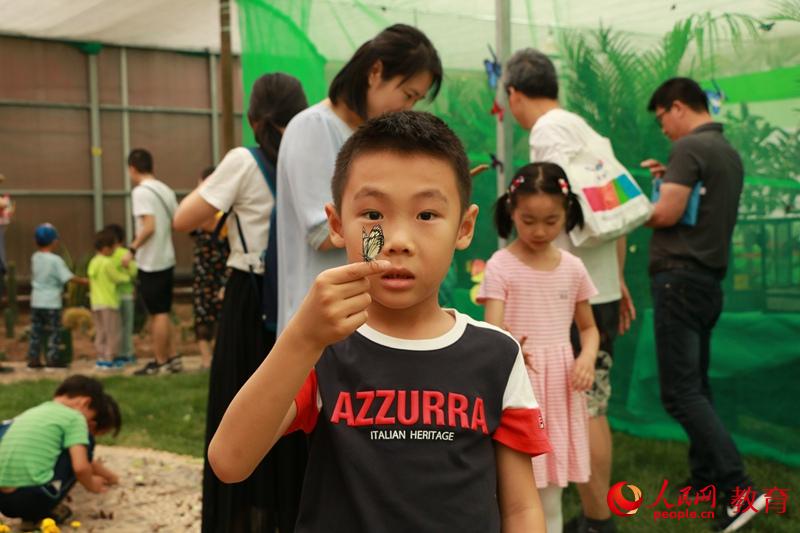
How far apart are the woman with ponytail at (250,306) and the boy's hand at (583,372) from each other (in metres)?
0.93

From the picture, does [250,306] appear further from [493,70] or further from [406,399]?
[493,70]

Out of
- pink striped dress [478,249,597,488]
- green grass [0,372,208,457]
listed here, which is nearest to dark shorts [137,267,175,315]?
green grass [0,372,208,457]

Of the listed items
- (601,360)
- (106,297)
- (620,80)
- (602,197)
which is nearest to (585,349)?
(601,360)

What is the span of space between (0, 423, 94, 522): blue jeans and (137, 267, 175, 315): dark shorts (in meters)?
3.76

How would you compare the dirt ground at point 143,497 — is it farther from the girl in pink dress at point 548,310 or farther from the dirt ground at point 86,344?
the dirt ground at point 86,344

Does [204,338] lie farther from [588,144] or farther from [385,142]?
[385,142]

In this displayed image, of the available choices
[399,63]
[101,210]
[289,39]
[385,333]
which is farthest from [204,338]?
[385,333]

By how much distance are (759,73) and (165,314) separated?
17.4 ft

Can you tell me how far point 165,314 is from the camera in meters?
7.88

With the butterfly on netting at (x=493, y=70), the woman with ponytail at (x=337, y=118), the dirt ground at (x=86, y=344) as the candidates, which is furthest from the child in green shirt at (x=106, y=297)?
the woman with ponytail at (x=337, y=118)

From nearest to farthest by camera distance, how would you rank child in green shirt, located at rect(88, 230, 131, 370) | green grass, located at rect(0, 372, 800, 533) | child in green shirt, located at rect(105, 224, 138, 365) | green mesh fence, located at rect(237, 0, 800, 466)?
green grass, located at rect(0, 372, 800, 533), green mesh fence, located at rect(237, 0, 800, 466), child in green shirt, located at rect(88, 230, 131, 370), child in green shirt, located at rect(105, 224, 138, 365)

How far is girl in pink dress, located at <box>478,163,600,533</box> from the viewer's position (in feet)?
9.97

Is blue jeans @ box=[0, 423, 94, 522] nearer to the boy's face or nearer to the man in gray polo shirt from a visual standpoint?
the man in gray polo shirt

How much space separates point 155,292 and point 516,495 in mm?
6701
